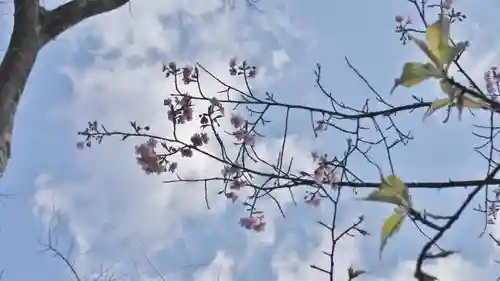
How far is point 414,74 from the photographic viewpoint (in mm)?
442

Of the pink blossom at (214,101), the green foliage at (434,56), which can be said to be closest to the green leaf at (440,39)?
the green foliage at (434,56)

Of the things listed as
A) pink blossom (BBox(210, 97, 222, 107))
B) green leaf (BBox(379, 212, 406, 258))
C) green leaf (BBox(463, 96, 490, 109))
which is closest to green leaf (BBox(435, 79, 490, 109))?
green leaf (BBox(463, 96, 490, 109))

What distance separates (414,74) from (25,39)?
197 cm

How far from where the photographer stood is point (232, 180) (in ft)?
4.32

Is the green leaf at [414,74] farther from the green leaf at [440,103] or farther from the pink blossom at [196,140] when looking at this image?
the pink blossom at [196,140]

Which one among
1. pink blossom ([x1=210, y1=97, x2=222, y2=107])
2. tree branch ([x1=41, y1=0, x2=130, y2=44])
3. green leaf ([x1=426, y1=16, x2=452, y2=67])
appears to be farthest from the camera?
tree branch ([x1=41, y1=0, x2=130, y2=44])

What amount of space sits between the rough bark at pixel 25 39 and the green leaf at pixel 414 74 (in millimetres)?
1703

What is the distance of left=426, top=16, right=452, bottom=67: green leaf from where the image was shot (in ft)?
1.42

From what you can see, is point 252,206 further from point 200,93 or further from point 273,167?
point 200,93

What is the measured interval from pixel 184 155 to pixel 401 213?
1.11m

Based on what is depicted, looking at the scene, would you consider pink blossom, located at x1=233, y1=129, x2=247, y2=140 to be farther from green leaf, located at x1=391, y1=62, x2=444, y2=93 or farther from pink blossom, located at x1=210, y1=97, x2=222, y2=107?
green leaf, located at x1=391, y1=62, x2=444, y2=93

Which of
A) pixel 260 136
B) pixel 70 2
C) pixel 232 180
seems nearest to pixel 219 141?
pixel 232 180

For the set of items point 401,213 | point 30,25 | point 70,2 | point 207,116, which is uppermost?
point 70,2

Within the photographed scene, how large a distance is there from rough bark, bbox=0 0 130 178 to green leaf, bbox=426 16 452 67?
1711mm
